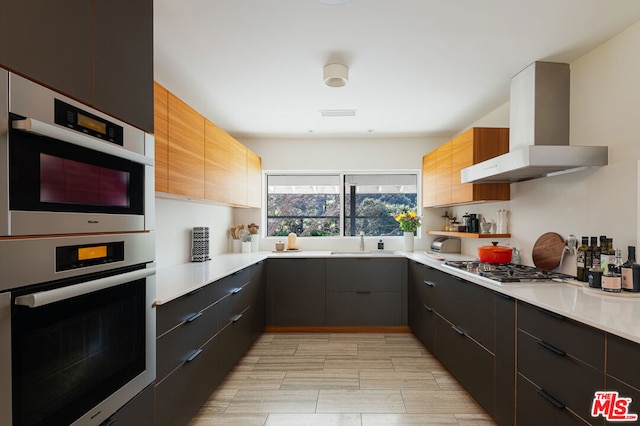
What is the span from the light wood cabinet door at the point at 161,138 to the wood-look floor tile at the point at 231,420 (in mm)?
1566

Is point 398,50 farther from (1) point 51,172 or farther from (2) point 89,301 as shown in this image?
(2) point 89,301

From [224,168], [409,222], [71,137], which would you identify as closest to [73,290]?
[71,137]

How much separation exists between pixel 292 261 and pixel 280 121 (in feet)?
5.51

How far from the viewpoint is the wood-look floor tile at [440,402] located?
2291mm

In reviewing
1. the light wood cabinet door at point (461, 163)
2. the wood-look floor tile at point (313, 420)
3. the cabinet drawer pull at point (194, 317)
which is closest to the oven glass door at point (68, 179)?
the cabinet drawer pull at point (194, 317)

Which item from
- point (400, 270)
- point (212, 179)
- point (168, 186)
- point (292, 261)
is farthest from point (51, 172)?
point (400, 270)

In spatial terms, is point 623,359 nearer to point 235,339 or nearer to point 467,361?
point 467,361

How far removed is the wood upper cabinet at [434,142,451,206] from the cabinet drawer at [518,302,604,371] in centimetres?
199

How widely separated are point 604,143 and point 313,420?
105 inches

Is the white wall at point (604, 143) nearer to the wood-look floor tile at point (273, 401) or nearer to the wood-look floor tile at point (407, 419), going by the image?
the wood-look floor tile at point (407, 419)

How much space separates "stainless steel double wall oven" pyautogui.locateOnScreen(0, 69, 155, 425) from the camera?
2.92 ft

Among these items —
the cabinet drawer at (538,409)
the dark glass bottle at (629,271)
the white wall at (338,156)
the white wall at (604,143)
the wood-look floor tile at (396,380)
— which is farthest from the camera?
the white wall at (338,156)

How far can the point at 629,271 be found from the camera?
1773 mm

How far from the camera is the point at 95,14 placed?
46.3 inches
